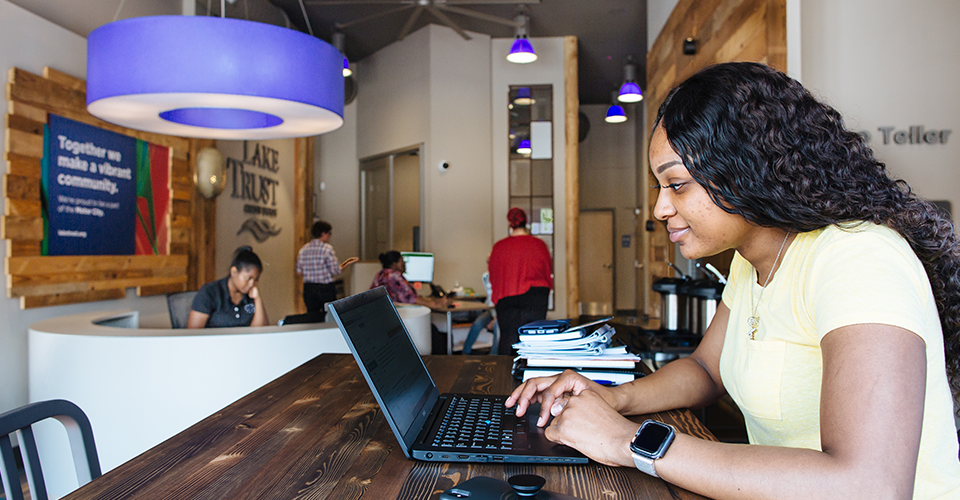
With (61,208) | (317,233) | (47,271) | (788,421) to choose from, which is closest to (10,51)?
(61,208)

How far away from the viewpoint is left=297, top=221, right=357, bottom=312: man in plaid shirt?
21.7 feet

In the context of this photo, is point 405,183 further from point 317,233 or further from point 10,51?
point 10,51

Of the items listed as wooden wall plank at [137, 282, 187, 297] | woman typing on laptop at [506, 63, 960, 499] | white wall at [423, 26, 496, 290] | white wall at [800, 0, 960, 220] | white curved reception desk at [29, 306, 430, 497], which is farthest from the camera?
white wall at [423, 26, 496, 290]

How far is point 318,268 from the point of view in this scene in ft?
21.7

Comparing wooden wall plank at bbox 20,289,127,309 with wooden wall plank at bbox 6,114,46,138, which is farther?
wooden wall plank at bbox 20,289,127,309

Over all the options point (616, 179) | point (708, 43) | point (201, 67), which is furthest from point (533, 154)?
point (201, 67)

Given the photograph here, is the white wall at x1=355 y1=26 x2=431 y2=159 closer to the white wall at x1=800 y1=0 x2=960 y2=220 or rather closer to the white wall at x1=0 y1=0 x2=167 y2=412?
the white wall at x1=0 y1=0 x2=167 y2=412

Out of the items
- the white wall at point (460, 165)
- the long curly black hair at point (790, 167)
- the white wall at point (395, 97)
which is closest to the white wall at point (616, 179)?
the white wall at point (460, 165)

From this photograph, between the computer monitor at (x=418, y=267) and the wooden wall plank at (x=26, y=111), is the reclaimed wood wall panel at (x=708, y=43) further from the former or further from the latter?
the wooden wall plank at (x=26, y=111)

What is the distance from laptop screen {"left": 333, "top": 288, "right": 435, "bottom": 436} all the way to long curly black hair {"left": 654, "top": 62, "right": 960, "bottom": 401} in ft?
1.90

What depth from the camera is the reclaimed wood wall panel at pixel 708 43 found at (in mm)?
2988

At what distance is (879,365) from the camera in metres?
0.69

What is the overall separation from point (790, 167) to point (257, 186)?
6.78 m

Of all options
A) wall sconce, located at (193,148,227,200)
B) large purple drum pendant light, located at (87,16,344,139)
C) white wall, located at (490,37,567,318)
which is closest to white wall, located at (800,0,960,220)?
large purple drum pendant light, located at (87,16,344,139)
